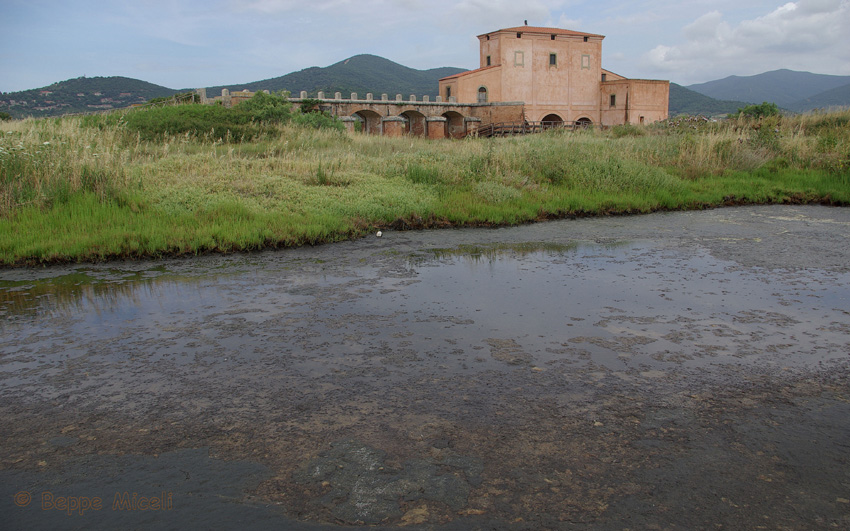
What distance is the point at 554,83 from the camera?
50219mm

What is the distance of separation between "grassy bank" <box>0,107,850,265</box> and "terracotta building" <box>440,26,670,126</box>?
1302 inches

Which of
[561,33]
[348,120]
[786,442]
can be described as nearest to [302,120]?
[348,120]

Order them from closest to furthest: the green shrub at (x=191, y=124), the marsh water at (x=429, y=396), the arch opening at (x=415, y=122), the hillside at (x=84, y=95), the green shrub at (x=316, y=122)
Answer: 1. the marsh water at (x=429, y=396)
2. the green shrub at (x=191, y=124)
3. the green shrub at (x=316, y=122)
4. the arch opening at (x=415, y=122)
5. the hillside at (x=84, y=95)

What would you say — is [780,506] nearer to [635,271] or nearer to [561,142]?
[635,271]

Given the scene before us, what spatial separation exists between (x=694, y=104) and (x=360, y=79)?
66486mm

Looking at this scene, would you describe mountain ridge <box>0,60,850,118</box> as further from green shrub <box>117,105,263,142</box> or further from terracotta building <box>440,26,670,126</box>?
terracotta building <box>440,26,670,126</box>

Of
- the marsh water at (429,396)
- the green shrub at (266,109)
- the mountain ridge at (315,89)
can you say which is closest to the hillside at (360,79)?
the mountain ridge at (315,89)

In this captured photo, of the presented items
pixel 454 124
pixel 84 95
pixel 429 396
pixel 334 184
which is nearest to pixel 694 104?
pixel 454 124

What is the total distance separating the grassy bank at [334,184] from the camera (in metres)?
8.13

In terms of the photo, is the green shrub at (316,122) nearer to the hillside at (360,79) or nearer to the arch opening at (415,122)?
the arch opening at (415,122)

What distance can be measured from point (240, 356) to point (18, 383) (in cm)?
142

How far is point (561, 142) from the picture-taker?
16.2 meters

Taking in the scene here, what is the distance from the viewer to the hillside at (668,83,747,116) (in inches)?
4190

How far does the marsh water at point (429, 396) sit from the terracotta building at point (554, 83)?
1732 inches
